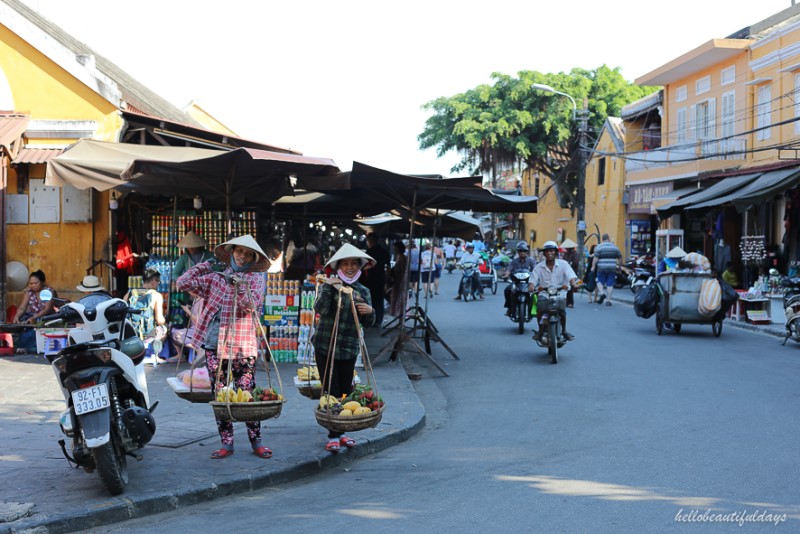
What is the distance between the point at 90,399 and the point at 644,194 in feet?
97.0

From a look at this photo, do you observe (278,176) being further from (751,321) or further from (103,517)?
(751,321)

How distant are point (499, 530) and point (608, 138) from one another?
3717cm

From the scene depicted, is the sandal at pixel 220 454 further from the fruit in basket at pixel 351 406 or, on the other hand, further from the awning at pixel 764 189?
the awning at pixel 764 189

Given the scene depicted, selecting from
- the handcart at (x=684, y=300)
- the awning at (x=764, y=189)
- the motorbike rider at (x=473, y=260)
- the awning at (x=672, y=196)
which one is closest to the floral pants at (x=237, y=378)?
the handcart at (x=684, y=300)

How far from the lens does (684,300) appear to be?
16578 millimetres

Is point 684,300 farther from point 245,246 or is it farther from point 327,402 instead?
point 245,246

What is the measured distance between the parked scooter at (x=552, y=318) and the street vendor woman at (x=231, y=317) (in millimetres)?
7003

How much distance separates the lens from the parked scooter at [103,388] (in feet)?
18.9

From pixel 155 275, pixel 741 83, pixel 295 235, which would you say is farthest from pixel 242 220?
pixel 741 83

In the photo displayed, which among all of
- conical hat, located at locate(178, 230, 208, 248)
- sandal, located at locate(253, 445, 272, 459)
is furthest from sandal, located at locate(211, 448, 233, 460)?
conical hat, located at locate(178, 230, 208, 248)

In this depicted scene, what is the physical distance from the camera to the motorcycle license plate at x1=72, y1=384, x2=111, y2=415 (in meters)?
5.74

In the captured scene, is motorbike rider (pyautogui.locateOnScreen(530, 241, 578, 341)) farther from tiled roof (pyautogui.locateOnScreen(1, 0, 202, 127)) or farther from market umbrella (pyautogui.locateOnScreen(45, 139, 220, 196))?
tiled roof (pyautogui.locateOnScreen(1, 0, 202, 127))

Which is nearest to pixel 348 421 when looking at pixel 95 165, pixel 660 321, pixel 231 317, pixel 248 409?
pixel 248 409

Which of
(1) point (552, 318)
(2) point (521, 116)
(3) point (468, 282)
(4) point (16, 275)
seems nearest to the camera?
(1) point (552, 318)
